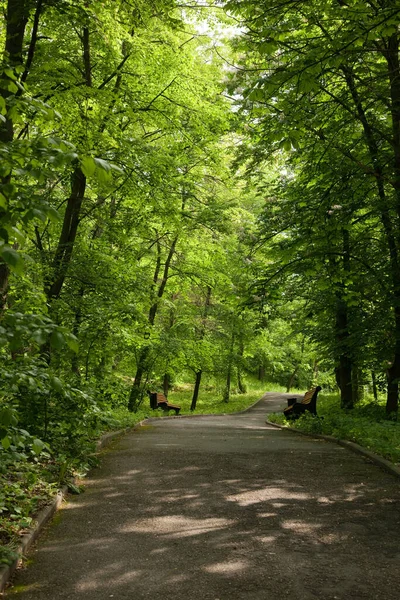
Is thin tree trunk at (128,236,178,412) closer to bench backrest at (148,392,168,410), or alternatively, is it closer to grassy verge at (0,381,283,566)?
bench backrest at (148,392,168,410)

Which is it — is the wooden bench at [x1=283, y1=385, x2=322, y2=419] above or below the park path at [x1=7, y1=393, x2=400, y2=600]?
above

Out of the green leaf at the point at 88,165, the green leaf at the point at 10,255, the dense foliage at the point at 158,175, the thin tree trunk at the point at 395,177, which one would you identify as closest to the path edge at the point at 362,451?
the thin tree trunk at the point at 395,177

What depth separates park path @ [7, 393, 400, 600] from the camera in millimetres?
3566

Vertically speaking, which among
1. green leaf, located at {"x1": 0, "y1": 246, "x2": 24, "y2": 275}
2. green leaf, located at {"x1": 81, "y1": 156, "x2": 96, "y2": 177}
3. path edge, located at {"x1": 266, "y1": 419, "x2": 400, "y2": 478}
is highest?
green leaf, located at {"x1": 81, "y1": 156, "x2": 96, "y2": 177}

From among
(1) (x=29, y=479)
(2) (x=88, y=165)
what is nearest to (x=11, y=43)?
(2) (x=88, y=165)

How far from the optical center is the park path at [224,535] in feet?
11.7

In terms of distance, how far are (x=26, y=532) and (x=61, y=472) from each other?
68.8 inches

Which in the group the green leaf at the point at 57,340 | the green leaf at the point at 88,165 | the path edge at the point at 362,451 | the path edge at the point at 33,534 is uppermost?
the green leaf at the point at 88,165

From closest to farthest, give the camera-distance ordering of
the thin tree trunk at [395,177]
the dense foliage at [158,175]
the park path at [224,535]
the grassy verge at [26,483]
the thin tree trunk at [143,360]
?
1. the park path at [224,535]
2. the grassy verge at [26,483]
3. the dense foliage at [158,175]
4. the thin tree trunk at [395,177]
5. the thin tree trunk at [143,360]

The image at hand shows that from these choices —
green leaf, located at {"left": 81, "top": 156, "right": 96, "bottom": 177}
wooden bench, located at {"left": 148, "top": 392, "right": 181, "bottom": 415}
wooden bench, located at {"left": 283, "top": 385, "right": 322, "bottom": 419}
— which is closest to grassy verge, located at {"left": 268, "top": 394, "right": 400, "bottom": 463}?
wooden bench, located at {"left": 283, "top": 385, "right": 322, "bottom": 419}

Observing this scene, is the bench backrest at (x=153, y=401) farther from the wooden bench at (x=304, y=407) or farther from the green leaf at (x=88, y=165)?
the green leaf at (x=88, y=165)

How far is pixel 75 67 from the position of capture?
11.2m

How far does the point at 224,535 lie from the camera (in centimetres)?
455

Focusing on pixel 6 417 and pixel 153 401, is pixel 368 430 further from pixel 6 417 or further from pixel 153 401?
pixel 153 401
